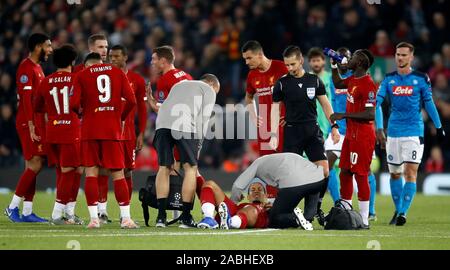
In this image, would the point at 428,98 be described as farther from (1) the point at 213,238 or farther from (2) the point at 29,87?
(2) the point at 29,87

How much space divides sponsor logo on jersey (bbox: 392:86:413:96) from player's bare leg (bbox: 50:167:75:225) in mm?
4386

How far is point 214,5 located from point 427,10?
4.83 meters

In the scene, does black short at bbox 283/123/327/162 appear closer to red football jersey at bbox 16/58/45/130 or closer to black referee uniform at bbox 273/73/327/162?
black referee uniform at bbox 273/73/327/162

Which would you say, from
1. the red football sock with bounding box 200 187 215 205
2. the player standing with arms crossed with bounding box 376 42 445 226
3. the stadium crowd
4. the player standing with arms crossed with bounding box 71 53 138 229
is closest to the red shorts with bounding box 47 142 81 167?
the player standing with arms crossed with bounding box 71 53 138 229

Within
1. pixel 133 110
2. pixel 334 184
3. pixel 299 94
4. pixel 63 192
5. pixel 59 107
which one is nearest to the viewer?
pixel 59 107

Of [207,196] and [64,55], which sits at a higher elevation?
[64,55]

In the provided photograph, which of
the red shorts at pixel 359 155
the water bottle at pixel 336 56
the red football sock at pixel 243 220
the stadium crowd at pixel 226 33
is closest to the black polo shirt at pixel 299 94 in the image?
the water bottle at pixel 336 56

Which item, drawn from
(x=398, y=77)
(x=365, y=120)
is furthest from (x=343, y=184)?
(x=398, y=77)

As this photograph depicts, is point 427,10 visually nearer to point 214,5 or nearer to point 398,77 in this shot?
point 214,5

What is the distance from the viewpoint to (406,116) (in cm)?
1381

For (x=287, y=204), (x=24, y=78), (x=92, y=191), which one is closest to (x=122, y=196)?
(x=92, y=191)

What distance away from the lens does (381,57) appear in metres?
20.8

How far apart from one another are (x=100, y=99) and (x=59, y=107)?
1.06m

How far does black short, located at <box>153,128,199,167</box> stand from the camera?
12.0 metres
